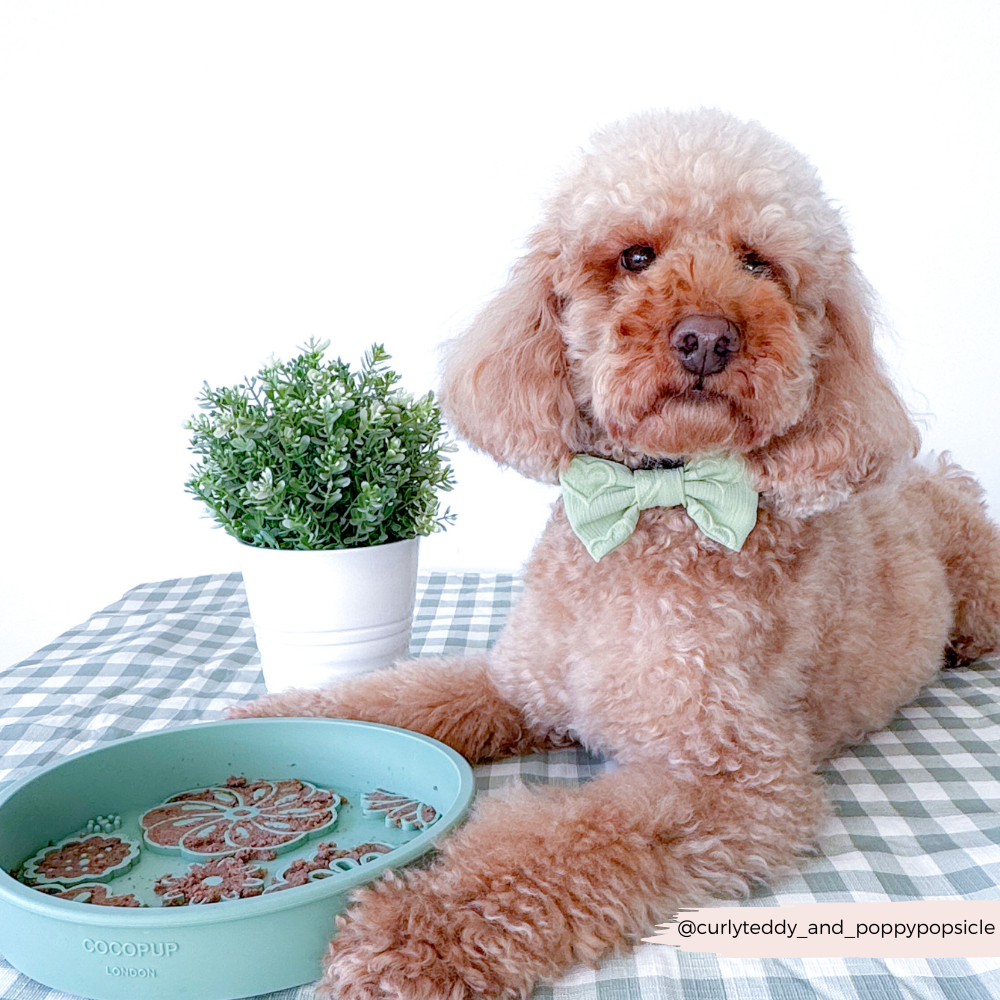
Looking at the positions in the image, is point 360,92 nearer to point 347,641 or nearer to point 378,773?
point 347,641

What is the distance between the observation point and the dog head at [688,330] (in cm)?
110

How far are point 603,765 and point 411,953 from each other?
0.52 m

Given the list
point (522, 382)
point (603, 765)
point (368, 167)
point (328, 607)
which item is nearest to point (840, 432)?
A: point (522, 382)

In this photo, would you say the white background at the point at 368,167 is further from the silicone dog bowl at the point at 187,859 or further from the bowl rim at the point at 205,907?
the bowl rim at the point at 205,907

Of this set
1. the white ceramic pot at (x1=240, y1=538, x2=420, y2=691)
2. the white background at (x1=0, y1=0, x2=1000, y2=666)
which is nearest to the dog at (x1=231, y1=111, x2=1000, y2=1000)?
the white ceramic pot at (x1=240, y1=538, x2=420, y2=691)

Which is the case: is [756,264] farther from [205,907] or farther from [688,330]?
[205,907]

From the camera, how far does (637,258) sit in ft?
3.96

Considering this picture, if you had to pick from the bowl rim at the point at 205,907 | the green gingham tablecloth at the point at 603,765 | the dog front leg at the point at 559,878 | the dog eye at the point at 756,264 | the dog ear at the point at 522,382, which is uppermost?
the dog eye at the point at 756,264

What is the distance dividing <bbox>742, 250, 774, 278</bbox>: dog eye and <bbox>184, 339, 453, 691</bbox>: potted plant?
550mm

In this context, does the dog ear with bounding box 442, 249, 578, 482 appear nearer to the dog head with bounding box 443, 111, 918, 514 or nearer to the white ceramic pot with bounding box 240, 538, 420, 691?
the dog head with bounding box 443, 111, 918, 514

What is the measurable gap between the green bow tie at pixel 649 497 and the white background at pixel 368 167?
4.05 ft

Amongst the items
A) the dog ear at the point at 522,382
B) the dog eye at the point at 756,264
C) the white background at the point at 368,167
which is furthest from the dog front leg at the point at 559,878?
the white background at the point at 368,167

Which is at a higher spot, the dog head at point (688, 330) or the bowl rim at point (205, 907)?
the dog head at point (688, 330)

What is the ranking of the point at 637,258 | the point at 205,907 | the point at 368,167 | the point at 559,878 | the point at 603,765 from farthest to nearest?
the point at 368,167 → the point at 603,765 → the point at 637,258 → the point at 559,878 → the point at 205,907
